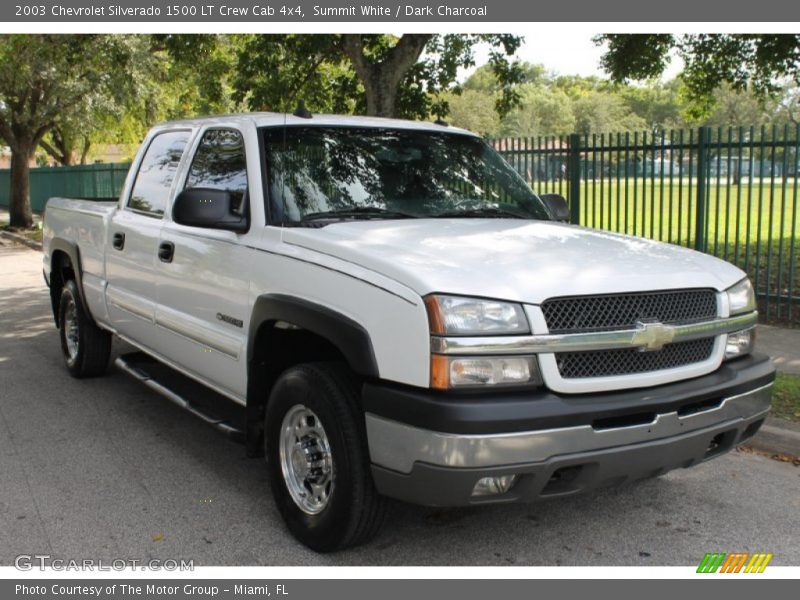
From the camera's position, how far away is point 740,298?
4004 millimetres

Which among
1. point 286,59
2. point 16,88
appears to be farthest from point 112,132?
point 286,59

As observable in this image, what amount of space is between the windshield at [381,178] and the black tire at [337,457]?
904mm

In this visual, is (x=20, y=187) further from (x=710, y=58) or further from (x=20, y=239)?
(x=710, y=58)

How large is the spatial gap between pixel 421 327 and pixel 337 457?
731 millimetres

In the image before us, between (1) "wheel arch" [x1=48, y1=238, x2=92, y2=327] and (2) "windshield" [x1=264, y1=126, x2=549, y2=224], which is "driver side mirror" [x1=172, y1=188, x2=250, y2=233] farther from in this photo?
(1) "wheel arch" [x1=48, y1=238, x2=92, y2=327]

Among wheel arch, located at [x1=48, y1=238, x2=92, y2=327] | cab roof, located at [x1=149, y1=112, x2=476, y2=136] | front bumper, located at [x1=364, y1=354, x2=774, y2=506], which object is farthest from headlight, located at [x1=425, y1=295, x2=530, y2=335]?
wheel arch, located at [x1=48, y1=238, x2=92, y2=327]

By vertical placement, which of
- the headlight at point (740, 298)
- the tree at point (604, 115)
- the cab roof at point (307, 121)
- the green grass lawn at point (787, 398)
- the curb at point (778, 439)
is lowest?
the curb at point (778, 439)

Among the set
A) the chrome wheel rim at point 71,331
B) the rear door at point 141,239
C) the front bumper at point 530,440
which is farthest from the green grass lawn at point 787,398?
the chrome wheel rim at point 71,331

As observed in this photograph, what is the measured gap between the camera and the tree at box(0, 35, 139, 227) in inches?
675

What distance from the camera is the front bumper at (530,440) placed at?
10.4 ft

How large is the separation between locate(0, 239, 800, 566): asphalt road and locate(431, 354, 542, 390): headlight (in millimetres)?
1025

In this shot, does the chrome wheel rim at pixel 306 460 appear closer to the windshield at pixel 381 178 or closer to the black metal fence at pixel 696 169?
the windshield at pixel 381 178

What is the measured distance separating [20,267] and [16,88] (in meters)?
7.06

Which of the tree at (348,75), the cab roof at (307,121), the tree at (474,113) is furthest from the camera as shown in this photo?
the tree at (474,113)
